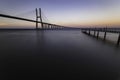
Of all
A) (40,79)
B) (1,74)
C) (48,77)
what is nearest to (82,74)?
(48,77)

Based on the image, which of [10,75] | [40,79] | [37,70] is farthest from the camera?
[37,70]

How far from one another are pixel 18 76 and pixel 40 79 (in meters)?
0.75

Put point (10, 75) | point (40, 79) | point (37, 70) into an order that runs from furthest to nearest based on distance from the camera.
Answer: point (37, 70)
point (10, 75)
point (40, 79)

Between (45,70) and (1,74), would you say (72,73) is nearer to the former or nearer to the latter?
(45,70)

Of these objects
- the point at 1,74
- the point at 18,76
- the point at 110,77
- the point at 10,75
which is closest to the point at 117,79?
the point at 110,77

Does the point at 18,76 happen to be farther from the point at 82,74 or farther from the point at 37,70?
the point at 82,74

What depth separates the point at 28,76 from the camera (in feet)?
9.09

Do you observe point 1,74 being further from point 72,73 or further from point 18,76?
point 72,73

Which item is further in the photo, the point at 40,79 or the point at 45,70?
the point at 45,70

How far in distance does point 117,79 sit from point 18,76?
310cm

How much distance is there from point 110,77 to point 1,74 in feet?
11.7

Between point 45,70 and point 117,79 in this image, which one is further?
point 45,70

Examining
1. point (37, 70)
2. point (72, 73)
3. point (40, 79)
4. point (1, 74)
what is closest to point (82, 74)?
point (72, 73)

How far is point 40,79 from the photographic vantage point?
2.62 metres
